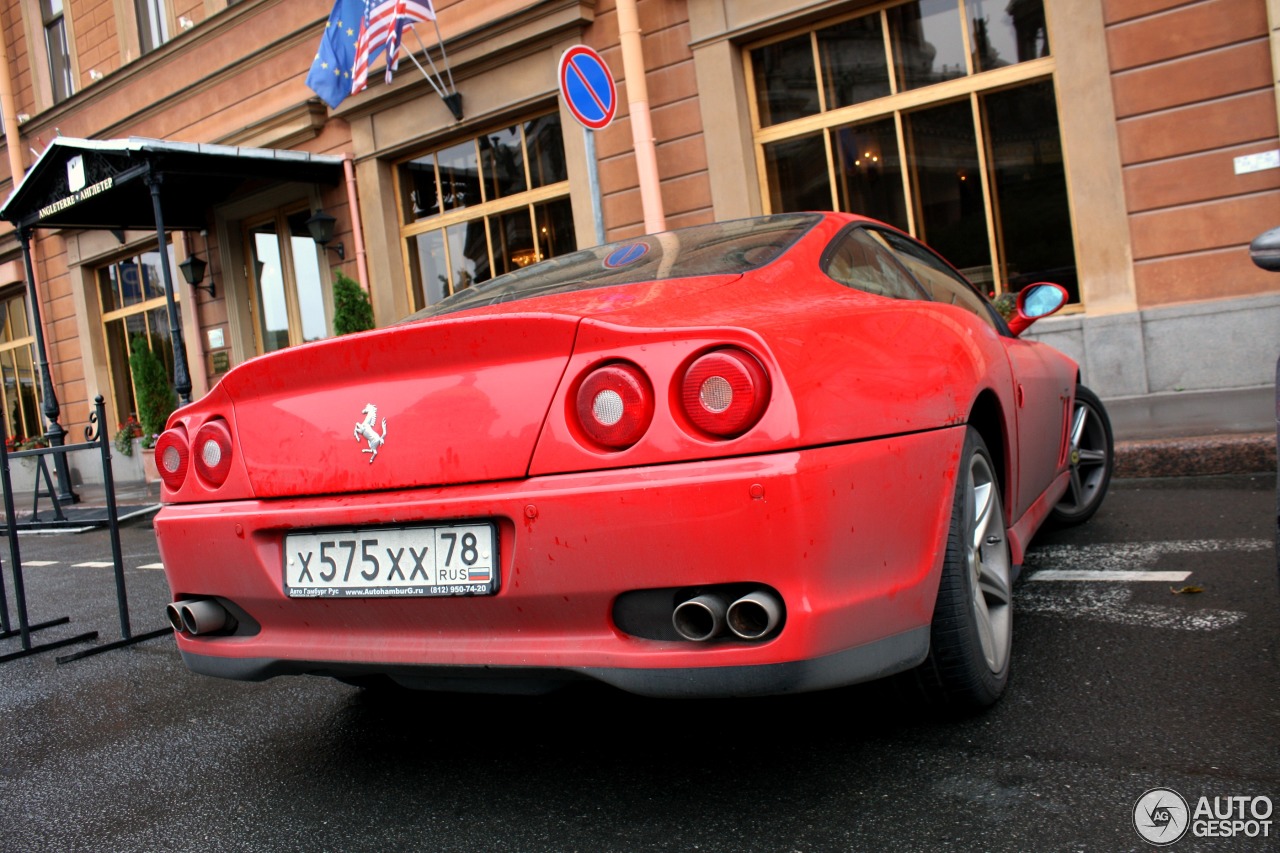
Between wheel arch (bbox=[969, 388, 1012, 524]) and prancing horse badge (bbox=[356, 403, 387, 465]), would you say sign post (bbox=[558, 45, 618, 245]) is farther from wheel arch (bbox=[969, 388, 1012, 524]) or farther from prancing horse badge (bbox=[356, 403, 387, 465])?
prancing horse badge (bbox=[356, 403, 387, 465])

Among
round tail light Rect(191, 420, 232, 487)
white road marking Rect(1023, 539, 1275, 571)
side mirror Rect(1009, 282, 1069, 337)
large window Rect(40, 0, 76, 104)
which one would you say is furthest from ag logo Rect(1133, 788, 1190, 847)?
large window Rect(40, 0, 76, 104)

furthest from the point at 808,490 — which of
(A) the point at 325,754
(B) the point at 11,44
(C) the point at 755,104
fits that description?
(B) the point at 11,44

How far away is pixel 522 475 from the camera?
200 centimetres

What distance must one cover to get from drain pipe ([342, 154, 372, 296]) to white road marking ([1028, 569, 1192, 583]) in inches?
393

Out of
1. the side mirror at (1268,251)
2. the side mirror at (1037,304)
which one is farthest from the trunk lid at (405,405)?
the side mirror at (1037,304)

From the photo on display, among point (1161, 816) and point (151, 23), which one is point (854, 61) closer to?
point (1161, 816)

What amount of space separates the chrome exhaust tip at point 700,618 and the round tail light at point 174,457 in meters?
1.33

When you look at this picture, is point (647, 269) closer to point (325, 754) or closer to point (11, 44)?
point (325, 754)

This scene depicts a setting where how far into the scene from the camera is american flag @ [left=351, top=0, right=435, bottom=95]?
32.8 feet

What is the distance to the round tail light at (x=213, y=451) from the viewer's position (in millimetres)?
2426

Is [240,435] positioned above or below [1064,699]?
above

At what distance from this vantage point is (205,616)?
2430 mm

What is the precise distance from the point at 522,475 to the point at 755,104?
8.16 metres

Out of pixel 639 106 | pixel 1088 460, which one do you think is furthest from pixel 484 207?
pixel 1088 460
